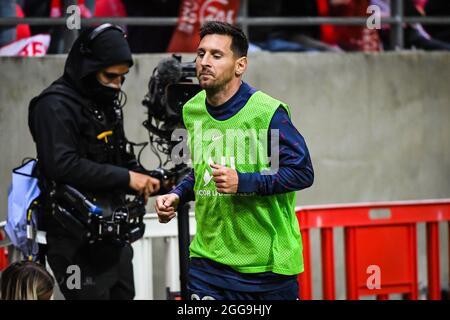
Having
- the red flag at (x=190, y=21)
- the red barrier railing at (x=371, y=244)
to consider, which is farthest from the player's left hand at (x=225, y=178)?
the red flag at (x=190, y=21)

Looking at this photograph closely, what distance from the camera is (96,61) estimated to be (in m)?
6.72

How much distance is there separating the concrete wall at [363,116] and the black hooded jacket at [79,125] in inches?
83.5

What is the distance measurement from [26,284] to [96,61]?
5.69 feet

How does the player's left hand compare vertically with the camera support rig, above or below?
below

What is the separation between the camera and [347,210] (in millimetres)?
8328

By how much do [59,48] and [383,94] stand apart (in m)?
2.82

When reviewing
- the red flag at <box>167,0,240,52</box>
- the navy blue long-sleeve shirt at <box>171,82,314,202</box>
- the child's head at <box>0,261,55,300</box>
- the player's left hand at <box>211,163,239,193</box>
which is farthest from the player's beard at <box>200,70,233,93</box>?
the red flag at <box>167,0,240,52</box>

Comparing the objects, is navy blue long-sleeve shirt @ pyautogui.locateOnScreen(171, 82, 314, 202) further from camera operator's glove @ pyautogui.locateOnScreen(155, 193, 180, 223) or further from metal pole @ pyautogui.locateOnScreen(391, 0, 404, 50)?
metal pole @ pyautogui.locateOnScreen(391, 0, 404, 50)

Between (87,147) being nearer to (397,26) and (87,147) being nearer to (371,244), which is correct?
(371,244)

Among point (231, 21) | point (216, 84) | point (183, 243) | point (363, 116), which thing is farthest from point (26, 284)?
point (363, 116)

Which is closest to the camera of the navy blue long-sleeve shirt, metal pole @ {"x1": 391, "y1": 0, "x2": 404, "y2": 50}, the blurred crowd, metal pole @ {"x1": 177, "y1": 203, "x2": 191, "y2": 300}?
the navy blue long-sleeve shirt

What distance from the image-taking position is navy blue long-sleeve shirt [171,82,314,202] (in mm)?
5358

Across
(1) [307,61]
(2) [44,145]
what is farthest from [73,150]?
(1) [307,61]
